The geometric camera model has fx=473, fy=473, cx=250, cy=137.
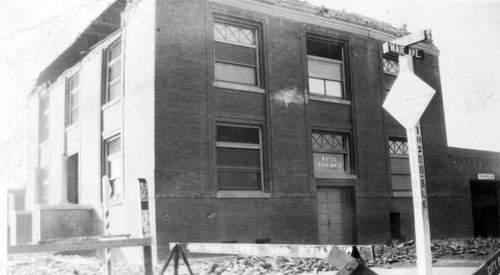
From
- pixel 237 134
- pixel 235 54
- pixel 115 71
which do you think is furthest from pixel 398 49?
pixel 115 71

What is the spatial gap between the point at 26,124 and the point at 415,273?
19996mm

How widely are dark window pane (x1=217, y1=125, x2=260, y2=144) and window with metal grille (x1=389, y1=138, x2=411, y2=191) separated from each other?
6.21 m

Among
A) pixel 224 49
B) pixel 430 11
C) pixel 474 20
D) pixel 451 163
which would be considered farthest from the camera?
pixel 451 163

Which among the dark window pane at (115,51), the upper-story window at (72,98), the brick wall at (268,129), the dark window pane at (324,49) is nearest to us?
the brick wall at (268,129)

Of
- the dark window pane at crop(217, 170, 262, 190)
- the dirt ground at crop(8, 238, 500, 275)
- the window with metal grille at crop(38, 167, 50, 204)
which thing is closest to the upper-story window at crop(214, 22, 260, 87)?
the dark window pane at crop(217, 170, 262, 190)

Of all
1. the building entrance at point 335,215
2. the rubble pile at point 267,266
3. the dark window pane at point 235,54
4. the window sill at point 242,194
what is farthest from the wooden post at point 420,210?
the building entrance at point 335,215

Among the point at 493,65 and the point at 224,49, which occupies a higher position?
the point at 224,49

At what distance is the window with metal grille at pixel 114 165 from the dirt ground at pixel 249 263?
2358 millimetres

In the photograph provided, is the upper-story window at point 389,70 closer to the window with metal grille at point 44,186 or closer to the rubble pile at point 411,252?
the rubble pile at point 411,252

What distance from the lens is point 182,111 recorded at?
1345 cm

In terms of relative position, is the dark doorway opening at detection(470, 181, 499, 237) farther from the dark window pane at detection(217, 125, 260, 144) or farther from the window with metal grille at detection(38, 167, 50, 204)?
the window with metal grille at detection(38, 167, 50, 204)

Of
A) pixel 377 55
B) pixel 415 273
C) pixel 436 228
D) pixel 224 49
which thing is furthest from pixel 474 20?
pixel 436 228

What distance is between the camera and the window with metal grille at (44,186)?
20.8m

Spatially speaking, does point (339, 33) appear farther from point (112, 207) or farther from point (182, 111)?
point (112, 207)
